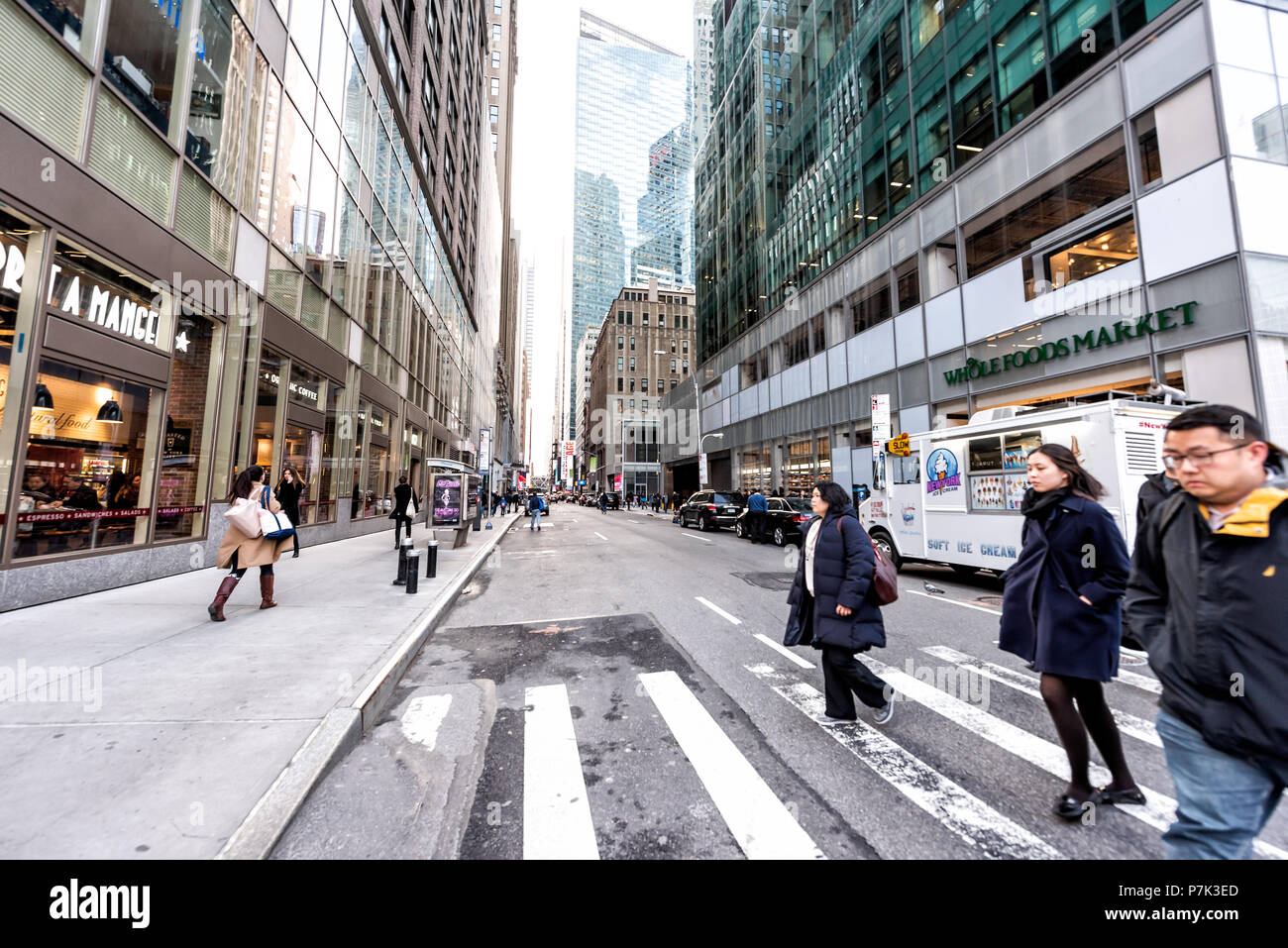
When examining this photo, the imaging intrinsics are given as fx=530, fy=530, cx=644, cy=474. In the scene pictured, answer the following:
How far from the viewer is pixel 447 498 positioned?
58.3 feet

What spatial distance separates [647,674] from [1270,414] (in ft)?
45.0

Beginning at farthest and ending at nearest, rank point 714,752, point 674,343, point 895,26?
1. point 674,343
2. point 895,26
3. point 714,752

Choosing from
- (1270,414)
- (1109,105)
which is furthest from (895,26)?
(1270,414)

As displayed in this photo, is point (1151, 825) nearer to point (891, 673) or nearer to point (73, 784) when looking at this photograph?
point (891, 673)

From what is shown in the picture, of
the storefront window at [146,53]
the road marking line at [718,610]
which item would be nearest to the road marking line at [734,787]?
the road marking line at [718,610]

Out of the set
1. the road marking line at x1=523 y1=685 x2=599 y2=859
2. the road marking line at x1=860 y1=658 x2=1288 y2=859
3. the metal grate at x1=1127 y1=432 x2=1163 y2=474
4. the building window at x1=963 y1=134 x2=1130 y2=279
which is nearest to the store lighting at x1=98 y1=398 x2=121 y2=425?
the road marking line at x1=523 y1=685 x2=599 y2=859

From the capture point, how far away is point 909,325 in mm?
20141

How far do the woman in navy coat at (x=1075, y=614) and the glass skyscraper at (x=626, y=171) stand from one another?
154650 millimetres

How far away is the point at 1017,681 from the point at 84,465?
1180 cm

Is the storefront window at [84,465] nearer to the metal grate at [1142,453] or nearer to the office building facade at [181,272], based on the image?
the office building facade at [181,272]

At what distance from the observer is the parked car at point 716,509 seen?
2461 cm

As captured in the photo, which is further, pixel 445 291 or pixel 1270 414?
pixel 445 291

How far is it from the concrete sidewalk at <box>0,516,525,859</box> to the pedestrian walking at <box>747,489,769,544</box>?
13266 mm

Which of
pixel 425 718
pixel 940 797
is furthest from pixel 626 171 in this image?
pixel 940 797
